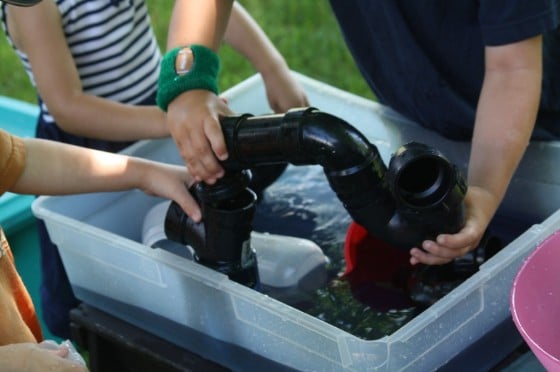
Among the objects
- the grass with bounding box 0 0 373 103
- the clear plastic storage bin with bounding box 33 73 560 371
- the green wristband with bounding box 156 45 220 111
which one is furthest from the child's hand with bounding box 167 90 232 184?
the grass with bounding box 0 0 373 103

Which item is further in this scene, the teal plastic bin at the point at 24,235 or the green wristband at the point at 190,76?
the teal plastic bin at the point at 24,235

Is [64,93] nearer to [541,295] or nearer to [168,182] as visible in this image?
[168,182]

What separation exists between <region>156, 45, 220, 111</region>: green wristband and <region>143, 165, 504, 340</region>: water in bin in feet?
0.68

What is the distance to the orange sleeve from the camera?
3.61 feet

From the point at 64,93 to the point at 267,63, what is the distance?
1.02ft

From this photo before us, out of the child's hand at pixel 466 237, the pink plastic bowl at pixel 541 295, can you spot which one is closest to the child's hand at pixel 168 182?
the child's hand at pixel 466 237

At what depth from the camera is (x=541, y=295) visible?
863 mm

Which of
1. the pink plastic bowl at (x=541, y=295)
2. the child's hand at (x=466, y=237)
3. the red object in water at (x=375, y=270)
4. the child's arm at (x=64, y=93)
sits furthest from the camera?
the child's arm at (x=64, y=93)

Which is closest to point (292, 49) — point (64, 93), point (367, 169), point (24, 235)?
point (24, 235)

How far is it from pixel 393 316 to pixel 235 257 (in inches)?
7.5

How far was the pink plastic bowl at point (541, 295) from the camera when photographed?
840 millimetres

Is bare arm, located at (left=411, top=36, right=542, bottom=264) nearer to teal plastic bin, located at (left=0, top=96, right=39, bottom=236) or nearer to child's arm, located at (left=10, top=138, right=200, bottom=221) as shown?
child's arm, located at (left=10, top=138, right=200, bottom=221)

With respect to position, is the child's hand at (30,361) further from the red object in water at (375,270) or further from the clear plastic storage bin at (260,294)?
the red object in water at (375,270)

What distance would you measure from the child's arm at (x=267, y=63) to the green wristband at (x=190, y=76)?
0.29 meters
